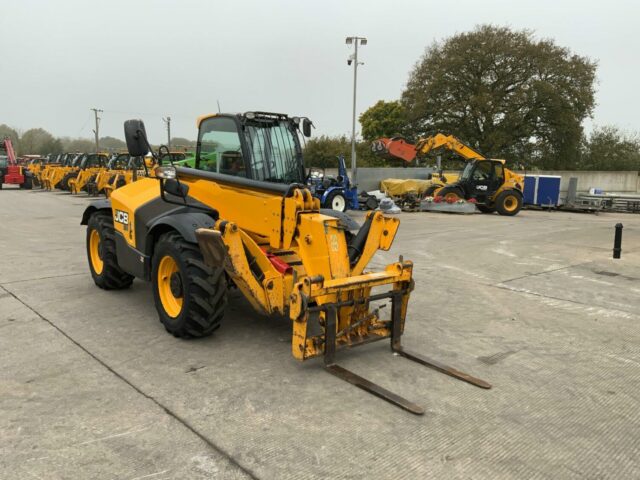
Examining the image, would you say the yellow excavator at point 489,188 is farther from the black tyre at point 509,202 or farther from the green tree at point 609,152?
the green tree at point 609,152

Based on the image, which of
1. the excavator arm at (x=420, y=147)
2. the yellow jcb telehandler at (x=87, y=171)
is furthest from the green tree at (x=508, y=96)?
the yellow jcb telehandler at (x=87, y=171)

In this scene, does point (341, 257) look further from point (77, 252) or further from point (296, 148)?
point (77, 252)

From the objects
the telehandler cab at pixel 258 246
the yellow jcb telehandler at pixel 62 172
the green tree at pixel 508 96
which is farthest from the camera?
the green tree at pixel 508 96

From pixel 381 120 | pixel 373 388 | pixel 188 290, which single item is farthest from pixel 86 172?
pixel 381 120

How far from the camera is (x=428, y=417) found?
3.55 metres

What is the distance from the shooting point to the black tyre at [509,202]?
21.1m

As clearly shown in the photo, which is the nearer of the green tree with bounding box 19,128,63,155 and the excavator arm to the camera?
the excavator arm

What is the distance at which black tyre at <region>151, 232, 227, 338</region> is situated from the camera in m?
4.62

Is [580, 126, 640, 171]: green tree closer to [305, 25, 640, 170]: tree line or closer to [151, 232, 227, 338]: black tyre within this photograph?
[305, 25, 640, 170]: tree line

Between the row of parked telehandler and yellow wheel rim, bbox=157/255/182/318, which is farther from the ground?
the row of parked telehandler

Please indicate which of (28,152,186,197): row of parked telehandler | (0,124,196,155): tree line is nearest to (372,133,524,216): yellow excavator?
(28,152,186,197): row of parked telehandler

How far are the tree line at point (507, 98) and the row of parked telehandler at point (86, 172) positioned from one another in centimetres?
2195

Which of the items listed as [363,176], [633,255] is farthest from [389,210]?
[633,255]

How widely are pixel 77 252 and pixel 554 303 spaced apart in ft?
26.3
